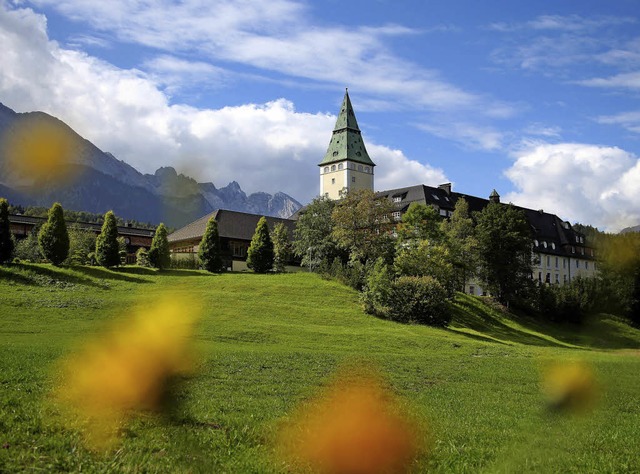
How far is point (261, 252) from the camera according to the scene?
219ft

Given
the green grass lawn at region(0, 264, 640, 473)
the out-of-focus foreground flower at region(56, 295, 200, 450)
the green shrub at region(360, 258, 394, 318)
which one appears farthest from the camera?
the green shrub at region(360, 258, 394, 318)

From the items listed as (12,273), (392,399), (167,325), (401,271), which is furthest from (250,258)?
(392,399)

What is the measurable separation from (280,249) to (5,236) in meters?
31.3

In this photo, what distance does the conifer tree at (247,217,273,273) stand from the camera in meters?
66.8

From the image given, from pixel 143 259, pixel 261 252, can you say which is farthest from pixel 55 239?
Answer: pixel 261 252

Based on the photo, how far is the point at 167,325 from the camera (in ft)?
119

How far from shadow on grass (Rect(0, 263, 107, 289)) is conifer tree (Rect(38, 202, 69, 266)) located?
1.75 meters

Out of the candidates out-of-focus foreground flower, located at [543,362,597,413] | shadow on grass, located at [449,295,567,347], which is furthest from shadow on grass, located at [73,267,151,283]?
out-of-focus foreground flower, located at [543,362,597,413]

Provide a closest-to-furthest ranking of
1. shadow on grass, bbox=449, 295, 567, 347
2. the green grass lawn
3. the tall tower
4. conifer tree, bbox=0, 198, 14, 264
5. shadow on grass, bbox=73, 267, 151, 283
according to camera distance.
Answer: the green grass lawn < conifer tree, bbox=0, 198, 14, 264 < shadow on grass, bbox=73, 267, 151, 283 < shadow on grass, bbox=449, 295, 567, 347 < the tall tower

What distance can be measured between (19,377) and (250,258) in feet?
176

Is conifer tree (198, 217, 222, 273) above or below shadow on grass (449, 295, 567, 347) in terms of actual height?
above

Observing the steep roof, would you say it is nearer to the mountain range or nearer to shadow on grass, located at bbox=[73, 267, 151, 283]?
shadow on grass, located at bbox=[73, 267, 151, 283]

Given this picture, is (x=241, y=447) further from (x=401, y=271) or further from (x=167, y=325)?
(x=401, y=271)

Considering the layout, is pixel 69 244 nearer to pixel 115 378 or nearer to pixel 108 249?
pixel 108 249
